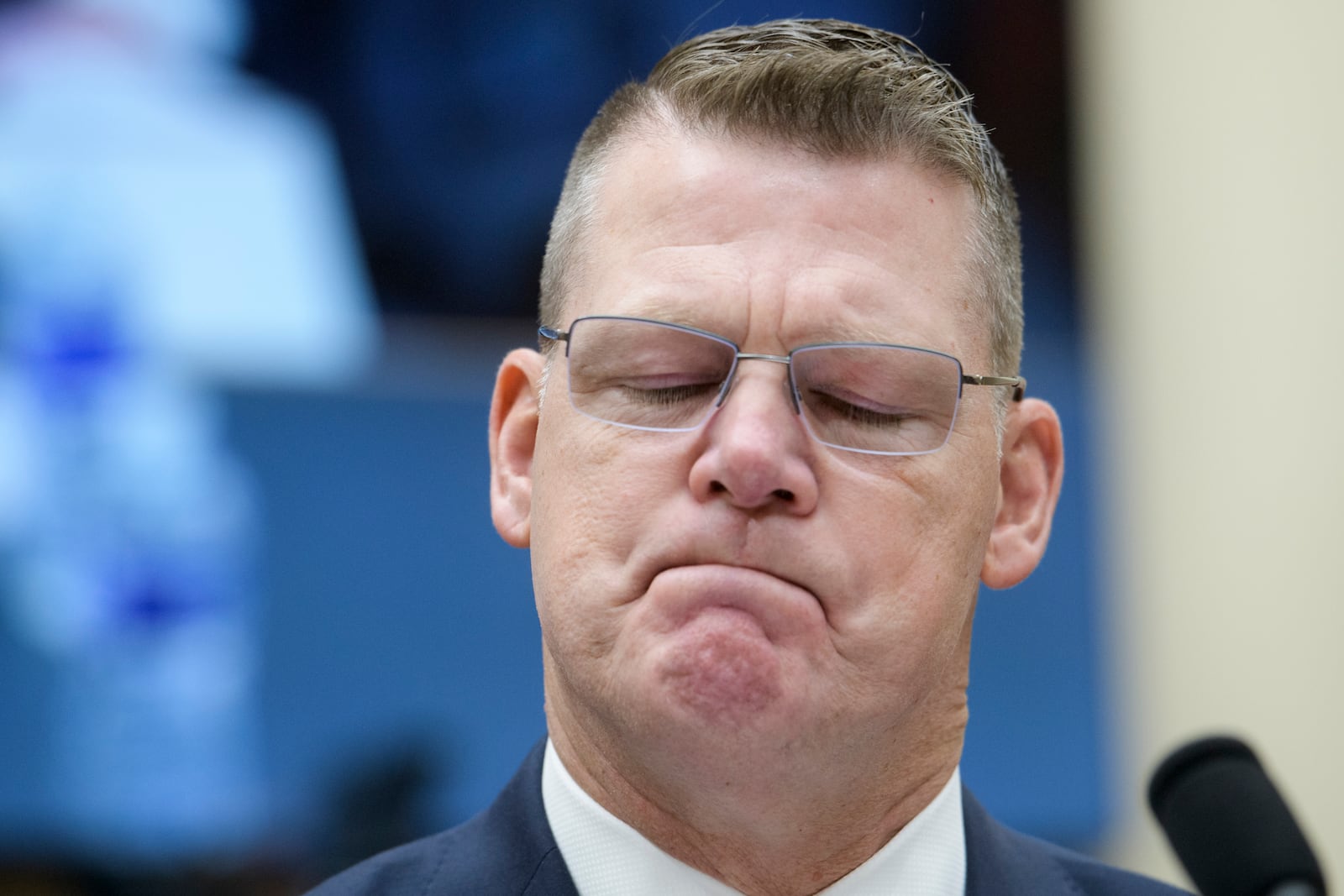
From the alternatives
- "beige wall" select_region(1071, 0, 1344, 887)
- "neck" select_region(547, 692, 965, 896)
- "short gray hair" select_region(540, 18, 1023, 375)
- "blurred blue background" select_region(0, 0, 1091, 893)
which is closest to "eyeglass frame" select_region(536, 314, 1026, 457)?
"short gray hair" select_region(540, 18, 1023, 375)

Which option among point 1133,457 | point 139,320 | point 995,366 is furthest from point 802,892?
point 1133,457

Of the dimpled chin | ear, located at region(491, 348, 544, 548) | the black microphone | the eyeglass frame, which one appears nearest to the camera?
the black microphone

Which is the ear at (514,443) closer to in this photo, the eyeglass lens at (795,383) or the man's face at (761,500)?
the man's face at (761,500)

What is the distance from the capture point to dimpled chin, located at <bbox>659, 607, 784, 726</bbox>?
1.43 meters

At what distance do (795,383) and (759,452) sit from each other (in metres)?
0.13

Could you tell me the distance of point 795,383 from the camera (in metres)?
1.54

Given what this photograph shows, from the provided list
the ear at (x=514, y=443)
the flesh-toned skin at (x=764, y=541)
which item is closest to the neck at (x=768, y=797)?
the flesh-toned skin at (x=764, y=541)

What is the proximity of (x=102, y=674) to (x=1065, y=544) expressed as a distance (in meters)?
3.12

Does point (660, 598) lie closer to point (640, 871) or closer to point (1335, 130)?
point (640, 871)

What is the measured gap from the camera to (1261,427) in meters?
4.77

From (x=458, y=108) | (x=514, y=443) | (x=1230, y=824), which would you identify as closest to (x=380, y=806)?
(x=458, y=108)

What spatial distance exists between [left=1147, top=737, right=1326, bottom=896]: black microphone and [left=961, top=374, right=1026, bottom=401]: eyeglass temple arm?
48 cm

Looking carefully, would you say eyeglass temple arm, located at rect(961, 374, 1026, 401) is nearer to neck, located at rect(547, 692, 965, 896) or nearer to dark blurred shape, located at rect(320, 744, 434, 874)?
neck, located at rect(547, 692, 965, 896)

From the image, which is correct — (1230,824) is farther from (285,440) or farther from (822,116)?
(285,440)
